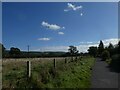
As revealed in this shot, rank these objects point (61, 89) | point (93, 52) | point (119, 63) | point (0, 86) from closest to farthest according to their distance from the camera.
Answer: point (0, 86)
point (61, 89)
point (119, 63)
point (93, 52)

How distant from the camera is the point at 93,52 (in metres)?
144

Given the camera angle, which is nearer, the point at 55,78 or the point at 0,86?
the point at 0,86

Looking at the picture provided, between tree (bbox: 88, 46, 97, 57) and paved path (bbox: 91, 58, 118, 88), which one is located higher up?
tree (bbox: 88, 46, 97, 57)

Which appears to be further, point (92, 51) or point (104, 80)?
point (92, 51)

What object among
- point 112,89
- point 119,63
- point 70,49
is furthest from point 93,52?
point 112,89

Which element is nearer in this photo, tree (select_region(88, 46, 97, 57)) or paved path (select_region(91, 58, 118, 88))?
paved path (select_region(91, 58, 118, 88))

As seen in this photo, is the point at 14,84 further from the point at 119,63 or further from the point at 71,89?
the point at 119,63

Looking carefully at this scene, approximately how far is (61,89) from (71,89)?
85 centimetres

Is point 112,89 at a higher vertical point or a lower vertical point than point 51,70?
lower

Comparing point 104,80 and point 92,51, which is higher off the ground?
point 92,51

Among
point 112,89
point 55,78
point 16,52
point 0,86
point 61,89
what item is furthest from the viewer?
point 16,52

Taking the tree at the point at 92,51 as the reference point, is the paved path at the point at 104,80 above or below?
below

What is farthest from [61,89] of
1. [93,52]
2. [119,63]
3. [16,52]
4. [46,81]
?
[93,52]

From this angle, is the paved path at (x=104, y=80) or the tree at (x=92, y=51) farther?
the tree at (x=92, y=51)
